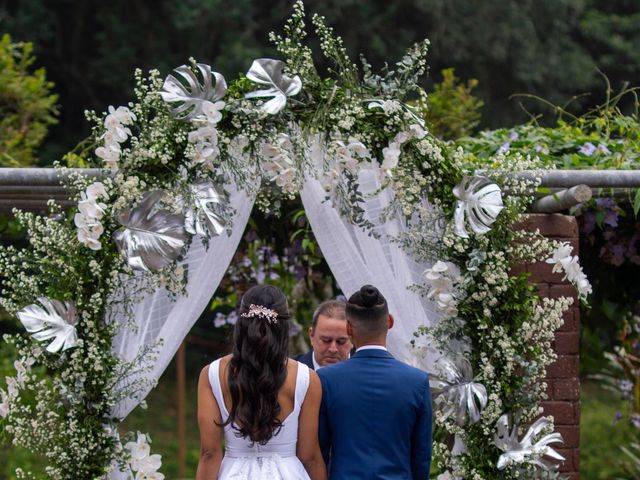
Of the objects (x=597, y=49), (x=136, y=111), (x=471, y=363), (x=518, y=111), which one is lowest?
(x=471, y=363)

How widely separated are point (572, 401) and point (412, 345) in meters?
1.06

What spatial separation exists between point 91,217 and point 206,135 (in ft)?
1.90

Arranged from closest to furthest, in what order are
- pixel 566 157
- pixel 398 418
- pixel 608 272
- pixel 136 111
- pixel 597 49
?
pixel 398 418 → pixel 136 111 → pixel 566 157 → pixel 608 272 → pixel 597 49

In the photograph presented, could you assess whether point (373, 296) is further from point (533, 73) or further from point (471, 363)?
point (533, 73)

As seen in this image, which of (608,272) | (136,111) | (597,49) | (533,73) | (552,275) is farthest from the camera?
(597,49)

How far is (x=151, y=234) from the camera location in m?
4.38

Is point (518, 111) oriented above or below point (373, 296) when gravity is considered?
above

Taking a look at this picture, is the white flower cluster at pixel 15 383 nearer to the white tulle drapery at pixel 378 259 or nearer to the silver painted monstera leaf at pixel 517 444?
the white tulle drapery at pixel 378 259

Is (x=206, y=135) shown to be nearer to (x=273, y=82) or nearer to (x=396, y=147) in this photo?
(x=273, y=82)

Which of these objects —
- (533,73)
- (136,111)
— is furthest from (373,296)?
(533,73)

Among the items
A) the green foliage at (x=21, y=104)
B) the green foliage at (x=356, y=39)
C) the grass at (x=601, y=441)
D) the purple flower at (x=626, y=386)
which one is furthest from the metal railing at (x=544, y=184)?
the green foliage at (x=356, y=39)

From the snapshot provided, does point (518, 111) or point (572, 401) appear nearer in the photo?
point (572, 401)

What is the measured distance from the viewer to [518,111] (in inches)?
650

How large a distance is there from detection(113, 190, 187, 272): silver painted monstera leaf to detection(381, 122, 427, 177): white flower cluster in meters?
0.89
